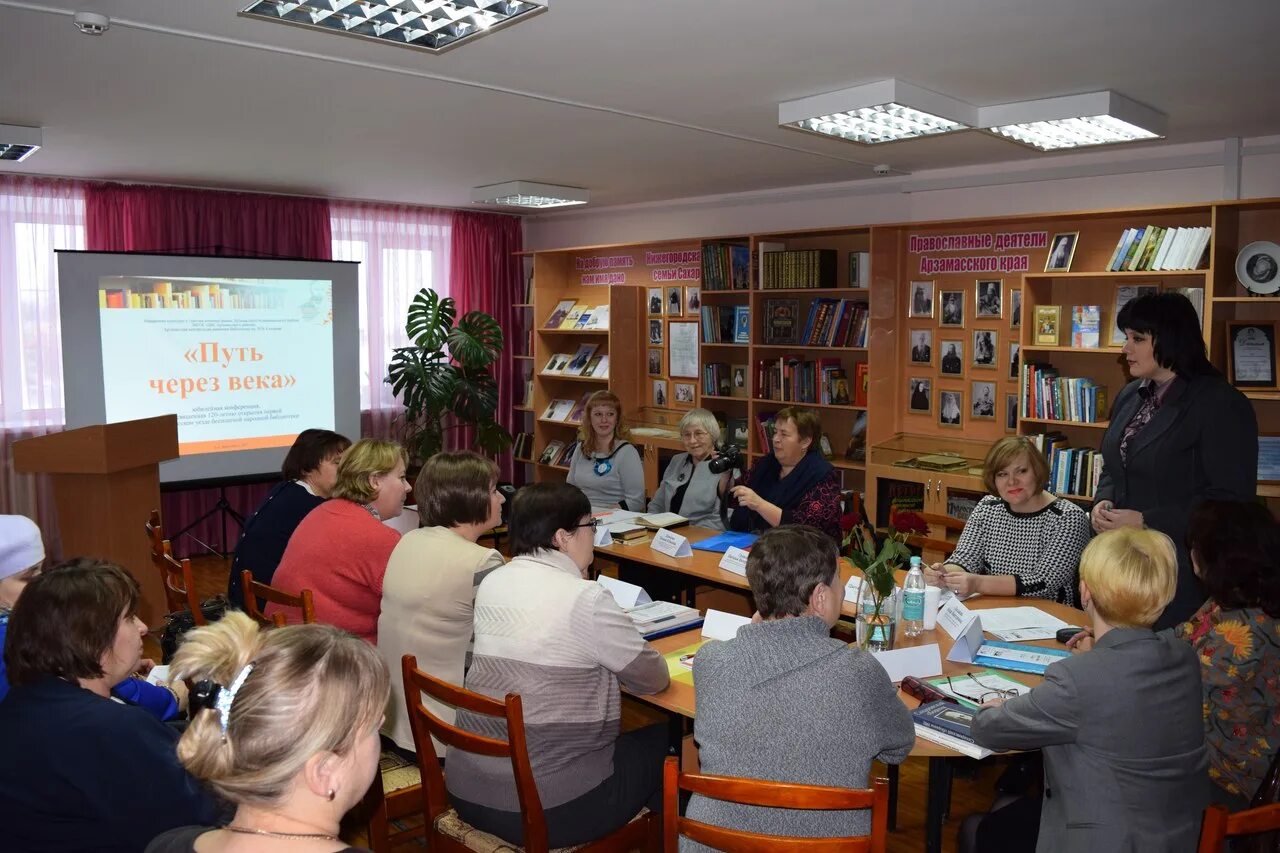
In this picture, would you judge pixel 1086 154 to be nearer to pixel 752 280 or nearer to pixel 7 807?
pixel 752 280

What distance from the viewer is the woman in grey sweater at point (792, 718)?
184 cm

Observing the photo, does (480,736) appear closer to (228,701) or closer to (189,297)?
(228,701)

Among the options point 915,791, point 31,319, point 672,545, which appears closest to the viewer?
point 915,791

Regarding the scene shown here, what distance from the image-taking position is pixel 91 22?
9.57 ft

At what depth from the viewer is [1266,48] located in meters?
3.26

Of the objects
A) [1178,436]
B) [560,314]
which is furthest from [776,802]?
[560,314]

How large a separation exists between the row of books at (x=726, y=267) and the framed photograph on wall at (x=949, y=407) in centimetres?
156

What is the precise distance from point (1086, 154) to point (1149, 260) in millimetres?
751

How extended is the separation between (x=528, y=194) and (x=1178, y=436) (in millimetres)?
4361

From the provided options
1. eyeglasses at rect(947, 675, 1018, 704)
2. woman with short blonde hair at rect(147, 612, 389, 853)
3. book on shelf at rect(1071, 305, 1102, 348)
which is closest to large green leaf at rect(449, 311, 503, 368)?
book on shelf at rect(1071, 305, 1102, 348)

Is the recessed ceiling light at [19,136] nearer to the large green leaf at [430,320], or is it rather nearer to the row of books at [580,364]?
the large green leaf at [430,320]

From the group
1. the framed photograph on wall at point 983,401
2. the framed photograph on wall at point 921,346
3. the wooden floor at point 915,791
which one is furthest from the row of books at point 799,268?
the wooden floor at point 915,791

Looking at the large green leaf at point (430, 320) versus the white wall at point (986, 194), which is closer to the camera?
the white wall at point (986, 194)

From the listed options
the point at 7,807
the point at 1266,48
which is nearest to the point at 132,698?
the point at 7,807
